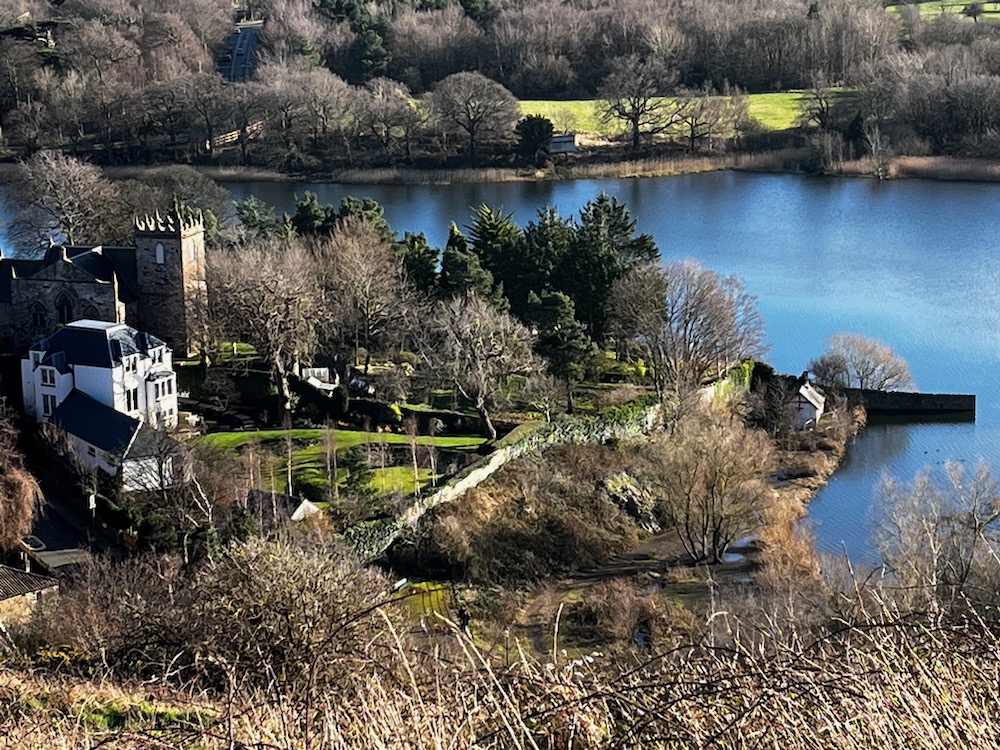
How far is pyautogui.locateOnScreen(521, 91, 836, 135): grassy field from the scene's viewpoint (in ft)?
150

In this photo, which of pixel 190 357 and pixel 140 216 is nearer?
pixel 190 357

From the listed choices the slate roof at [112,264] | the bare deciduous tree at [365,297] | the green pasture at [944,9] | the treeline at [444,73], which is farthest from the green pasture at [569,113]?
the slate roof at [112,264]

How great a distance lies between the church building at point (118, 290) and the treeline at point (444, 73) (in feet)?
80.3

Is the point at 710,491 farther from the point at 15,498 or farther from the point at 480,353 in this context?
the point at 15,498

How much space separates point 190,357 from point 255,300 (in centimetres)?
164

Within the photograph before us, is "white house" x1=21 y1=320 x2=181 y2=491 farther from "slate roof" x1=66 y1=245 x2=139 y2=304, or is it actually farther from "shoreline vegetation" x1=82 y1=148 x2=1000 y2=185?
"shoreline vegetation" x1=82 y1=148 x2=1000 y2=185

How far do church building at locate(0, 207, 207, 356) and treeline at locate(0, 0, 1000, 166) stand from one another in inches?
964

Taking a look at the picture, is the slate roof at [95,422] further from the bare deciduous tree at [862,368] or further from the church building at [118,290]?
the bare deciduous tree at [862,368]

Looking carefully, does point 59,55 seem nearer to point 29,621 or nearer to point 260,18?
point 260,18

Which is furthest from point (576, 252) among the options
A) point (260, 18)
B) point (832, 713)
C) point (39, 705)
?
point (260, 18)

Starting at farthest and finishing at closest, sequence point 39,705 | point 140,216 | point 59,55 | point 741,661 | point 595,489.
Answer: point 59,55
point 140,216
point 595,489
point 39,705
point 741,661

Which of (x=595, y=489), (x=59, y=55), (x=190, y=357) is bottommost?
(x=595, y=489)

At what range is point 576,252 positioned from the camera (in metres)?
21.9

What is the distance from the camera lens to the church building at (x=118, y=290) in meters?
19.7
